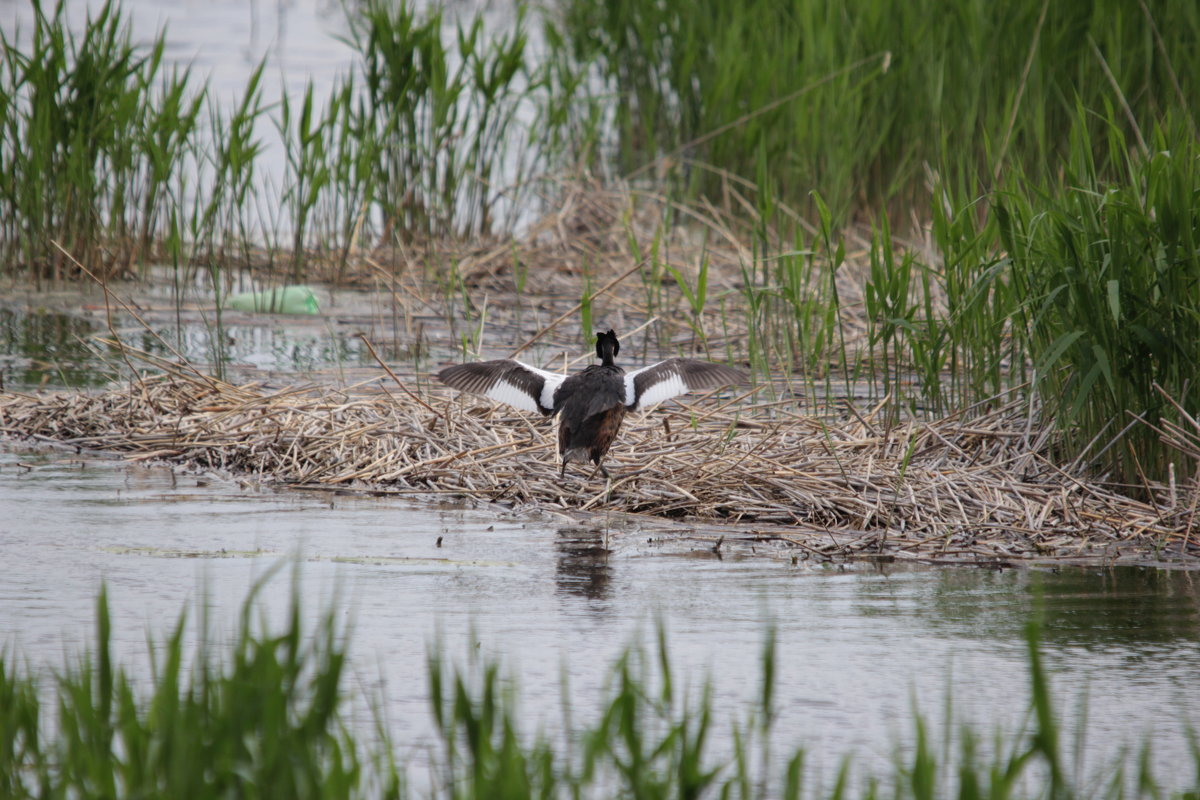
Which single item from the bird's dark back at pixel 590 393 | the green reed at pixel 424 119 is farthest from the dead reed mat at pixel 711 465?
the green reed at pixel 424 119

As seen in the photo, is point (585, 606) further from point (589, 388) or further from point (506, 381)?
point (506, 381)

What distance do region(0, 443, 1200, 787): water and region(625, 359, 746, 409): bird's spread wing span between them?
749 millimetres

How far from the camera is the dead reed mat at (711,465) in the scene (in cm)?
568

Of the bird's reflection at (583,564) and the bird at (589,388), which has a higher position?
the bird at (589,388)

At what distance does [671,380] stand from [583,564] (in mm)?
1528

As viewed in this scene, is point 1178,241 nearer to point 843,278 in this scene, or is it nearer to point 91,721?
point 91,721

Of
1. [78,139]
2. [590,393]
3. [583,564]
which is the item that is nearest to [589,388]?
[590,393]

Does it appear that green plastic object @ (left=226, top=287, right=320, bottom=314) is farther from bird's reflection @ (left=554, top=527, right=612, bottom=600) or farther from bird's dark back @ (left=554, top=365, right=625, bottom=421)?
bird's reflection @ (left=554, top=527, right=612, bottom=600)

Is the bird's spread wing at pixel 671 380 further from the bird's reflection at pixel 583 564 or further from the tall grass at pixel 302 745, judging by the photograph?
the tall grass at pixel 302 745

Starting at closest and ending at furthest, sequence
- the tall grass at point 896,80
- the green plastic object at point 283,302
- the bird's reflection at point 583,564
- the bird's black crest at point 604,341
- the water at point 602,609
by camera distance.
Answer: the water at point 602,609 → the bird's reflection at point 583,564 → the bird's black crest at point 604,341 → the green plastic object at point 283,302 → the tall grass at point 896,80

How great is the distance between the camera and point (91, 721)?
2.65 metres

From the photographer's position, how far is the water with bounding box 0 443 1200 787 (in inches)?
147

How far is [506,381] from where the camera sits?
6.61m

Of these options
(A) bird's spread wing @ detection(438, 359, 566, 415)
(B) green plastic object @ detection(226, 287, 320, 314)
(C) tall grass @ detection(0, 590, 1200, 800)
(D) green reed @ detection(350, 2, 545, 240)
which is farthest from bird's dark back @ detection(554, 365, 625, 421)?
(D) green reed @ detection(350, 2, 545, 240)
